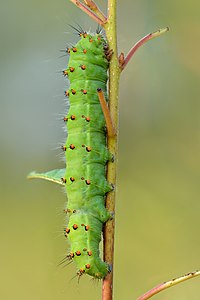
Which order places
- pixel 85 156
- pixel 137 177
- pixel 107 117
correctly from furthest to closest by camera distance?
pixel 137 177, pixel 85 156, pixel 107 117

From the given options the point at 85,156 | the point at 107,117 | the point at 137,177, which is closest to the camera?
the point at 107,117

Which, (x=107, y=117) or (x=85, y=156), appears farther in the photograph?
(x=85, y=156)

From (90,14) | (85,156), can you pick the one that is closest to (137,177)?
(85,156)

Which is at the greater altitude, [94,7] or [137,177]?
[137,177]

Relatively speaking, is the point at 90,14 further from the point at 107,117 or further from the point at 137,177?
the point at 137,177

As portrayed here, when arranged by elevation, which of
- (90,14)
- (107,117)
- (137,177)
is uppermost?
(137,177)

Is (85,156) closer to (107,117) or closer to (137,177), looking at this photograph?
(107,117)
